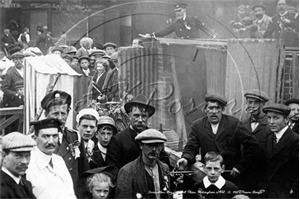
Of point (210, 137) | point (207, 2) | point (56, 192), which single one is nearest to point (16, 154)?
point (56, 192)

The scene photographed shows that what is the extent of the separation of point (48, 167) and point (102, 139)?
46 cm

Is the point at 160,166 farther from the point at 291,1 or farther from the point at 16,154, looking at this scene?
the point at 291,1

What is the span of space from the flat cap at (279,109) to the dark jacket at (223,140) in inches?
9.0

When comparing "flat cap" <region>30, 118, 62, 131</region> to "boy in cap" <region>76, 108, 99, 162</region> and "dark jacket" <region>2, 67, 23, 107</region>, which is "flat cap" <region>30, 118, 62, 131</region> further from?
"dark jacket" <region>2, 67, 23, 107</region>

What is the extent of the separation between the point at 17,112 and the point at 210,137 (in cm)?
143

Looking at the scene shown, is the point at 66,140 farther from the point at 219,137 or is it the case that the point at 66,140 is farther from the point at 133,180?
the point at 219,137

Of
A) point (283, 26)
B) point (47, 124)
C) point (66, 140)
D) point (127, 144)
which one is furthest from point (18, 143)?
point (283, 26)

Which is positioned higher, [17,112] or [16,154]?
[17,112]

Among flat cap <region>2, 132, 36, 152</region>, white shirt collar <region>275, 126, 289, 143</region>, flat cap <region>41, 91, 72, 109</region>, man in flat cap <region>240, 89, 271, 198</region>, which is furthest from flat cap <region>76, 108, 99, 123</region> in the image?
white shirt collar <region>275, 126, 289, 143</region>

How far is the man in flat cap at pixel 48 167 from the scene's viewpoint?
3796 mm

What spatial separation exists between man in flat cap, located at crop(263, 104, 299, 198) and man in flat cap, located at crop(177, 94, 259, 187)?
0.79 ft

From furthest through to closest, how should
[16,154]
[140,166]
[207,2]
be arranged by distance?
[207,2] → [140,166] → [16,154]

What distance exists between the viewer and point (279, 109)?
4.37 meters

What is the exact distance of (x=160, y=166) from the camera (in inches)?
162
